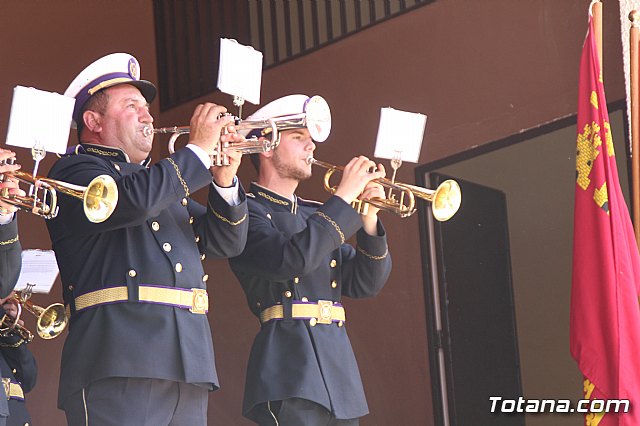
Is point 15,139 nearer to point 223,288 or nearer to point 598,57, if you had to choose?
point 598,57

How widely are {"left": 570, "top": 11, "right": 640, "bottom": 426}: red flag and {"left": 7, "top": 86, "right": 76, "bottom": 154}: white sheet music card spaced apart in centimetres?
192

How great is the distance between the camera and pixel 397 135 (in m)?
3.69

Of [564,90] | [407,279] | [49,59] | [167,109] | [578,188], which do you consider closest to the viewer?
[578,188]

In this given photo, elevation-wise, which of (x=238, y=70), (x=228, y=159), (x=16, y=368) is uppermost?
(x=238, y=70)

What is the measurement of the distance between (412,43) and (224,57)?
2575 mm

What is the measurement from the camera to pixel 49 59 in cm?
592

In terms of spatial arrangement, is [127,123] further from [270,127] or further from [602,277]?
[602,277]

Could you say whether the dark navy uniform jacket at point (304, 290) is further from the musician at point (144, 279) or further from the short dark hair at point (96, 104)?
the short dark hair at point (96, 104)

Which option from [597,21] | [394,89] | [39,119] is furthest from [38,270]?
[597,21]

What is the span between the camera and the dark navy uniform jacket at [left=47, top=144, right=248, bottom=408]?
9.54 ft

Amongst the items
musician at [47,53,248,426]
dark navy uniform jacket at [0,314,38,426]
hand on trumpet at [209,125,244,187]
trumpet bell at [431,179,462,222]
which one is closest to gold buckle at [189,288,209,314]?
musician at [47,53,248,426]

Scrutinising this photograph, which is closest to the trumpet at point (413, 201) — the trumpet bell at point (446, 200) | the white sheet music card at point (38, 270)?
the trumpet bell at point (446, 200)

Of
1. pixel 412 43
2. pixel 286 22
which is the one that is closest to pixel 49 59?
pixel 286 22

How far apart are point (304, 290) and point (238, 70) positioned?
88 centimetres
